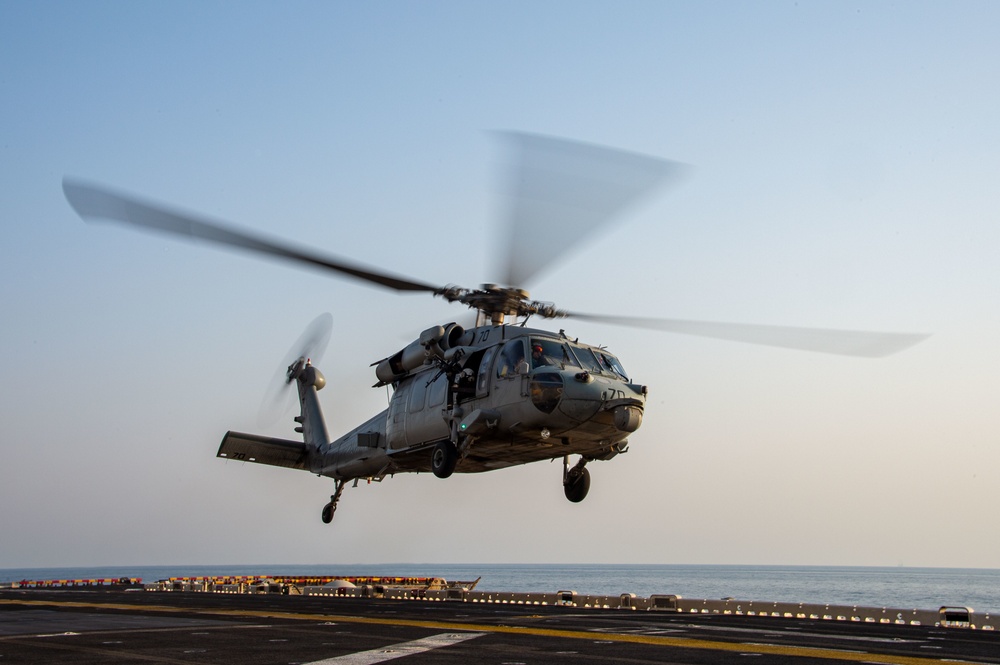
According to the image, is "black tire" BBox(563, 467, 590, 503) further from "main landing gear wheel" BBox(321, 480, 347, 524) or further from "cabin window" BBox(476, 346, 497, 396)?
"main landing gear wheel" BBox(321, 480, 347, 524)

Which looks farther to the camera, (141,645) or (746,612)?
(746,612)

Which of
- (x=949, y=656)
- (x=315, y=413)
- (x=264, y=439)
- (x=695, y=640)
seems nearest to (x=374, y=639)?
(x=695, y=640)

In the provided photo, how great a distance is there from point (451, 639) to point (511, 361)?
6.85 m

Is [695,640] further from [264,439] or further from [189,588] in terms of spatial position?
[189,588]

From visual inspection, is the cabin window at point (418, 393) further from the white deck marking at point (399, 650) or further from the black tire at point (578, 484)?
the white deck marking at point (399, 650)

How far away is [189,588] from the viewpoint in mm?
52188

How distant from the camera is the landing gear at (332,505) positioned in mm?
27125

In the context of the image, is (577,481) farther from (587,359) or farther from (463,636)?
(463,636)

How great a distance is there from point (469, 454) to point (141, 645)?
8.93 metres

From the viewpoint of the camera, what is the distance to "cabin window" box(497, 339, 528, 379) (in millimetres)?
19469

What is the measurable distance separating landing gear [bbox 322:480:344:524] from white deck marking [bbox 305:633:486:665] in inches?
478

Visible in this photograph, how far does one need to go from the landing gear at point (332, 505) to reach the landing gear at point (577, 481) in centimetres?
862

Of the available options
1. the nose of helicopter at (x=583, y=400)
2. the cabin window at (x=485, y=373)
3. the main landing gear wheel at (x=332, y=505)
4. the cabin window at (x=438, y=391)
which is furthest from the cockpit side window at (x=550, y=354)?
the main landing gear wheel at (x=332, y=505)

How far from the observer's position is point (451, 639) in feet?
48.8
